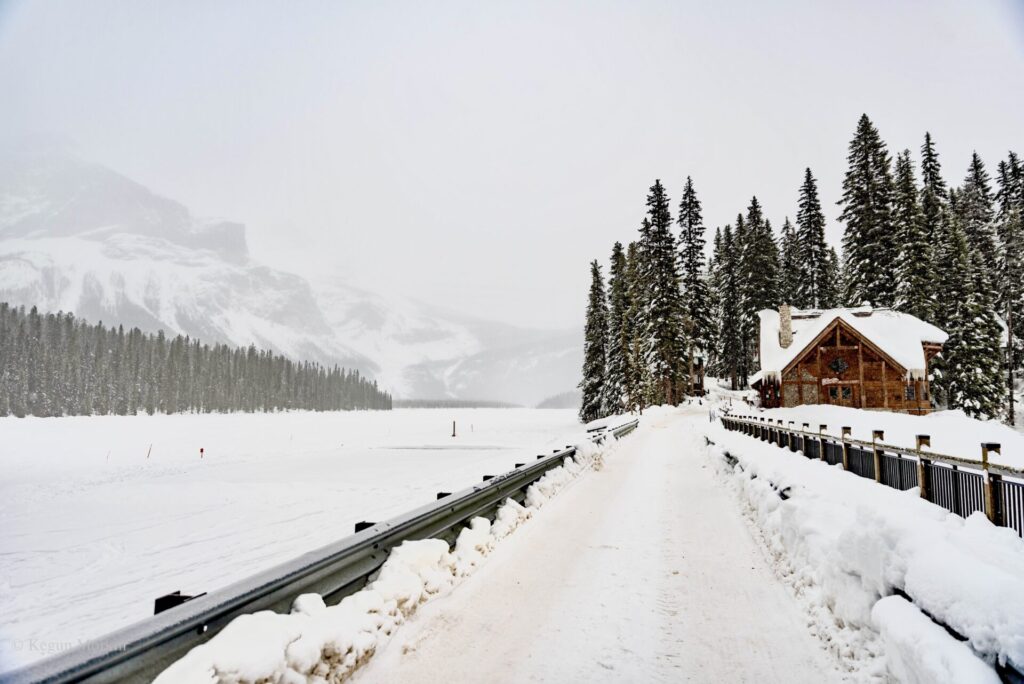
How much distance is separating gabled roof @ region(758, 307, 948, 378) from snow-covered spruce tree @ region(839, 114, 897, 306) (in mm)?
7211

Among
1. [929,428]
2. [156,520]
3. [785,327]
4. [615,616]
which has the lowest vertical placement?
[156,520]

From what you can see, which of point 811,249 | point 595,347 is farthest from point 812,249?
point 595,347

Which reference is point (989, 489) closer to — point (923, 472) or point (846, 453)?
point (923, 472)

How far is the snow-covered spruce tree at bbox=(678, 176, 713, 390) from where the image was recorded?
62.3 m

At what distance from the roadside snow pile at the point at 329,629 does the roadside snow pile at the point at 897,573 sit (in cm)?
346

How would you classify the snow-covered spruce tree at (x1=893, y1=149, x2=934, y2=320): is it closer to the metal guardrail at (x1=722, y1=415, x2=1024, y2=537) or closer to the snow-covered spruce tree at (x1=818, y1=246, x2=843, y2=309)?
the snow-covered spruce tree at (x1=818, y1=246, x2=843, y2=309)

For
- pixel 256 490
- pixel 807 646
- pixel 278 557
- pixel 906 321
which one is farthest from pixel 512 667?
pixel 906 321

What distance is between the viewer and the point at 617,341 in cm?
5775

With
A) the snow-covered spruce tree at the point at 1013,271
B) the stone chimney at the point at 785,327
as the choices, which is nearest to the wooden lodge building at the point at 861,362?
the stone chimney at the point at 785,327

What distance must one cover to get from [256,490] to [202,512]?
3729 millimetres

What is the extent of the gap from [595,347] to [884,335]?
2824cm

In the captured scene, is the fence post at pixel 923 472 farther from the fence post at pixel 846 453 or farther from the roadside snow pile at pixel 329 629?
the roadside snow pile at pixel 329 629

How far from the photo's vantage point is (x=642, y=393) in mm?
54438

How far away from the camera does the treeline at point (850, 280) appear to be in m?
41.8
